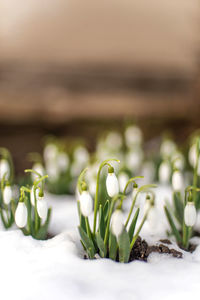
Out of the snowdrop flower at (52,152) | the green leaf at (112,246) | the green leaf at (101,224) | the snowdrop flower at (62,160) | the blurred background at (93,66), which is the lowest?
the green leaf at (112,246)

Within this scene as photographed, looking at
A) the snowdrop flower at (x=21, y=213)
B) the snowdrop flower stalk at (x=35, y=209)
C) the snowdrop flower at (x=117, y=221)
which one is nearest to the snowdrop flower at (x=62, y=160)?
the snowdrop flower stalk at (x=35, y=209)

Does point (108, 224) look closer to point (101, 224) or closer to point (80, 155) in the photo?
point (101, 224)

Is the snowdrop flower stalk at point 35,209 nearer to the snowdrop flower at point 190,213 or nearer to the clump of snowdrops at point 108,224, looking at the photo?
the clump of snowdrops at point 108,224

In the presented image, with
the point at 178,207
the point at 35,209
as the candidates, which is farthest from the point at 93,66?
the point at 35,209

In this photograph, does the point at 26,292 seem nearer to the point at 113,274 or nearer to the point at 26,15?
the point at 113,274

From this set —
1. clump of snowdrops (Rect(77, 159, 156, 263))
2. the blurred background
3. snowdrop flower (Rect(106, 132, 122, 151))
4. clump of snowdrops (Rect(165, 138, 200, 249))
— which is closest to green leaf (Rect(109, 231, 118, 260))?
clump of snowdrops (Rect(77, 159, 156, 263))

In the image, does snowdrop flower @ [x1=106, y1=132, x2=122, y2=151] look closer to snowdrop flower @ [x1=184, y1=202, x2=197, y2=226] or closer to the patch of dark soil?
the patch of dark soil
